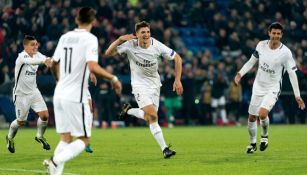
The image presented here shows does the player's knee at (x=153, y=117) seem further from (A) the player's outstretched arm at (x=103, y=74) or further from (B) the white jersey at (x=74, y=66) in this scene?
(A) the player's outstretched arm at (x=103, y=74)

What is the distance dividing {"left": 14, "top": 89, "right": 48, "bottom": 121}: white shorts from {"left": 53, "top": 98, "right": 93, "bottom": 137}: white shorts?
7.17 m

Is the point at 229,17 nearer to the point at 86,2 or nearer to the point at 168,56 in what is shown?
the point at 86,2

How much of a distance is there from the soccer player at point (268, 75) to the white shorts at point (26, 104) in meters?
4.43

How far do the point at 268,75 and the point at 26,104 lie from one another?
17.1 feet

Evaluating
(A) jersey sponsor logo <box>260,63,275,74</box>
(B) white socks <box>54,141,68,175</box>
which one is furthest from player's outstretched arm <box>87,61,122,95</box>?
(A) jersey sponsor logo <box>260,63,275,74</box>

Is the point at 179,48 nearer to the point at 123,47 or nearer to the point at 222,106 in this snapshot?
the point at 222,106

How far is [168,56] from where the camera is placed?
55.1 ft

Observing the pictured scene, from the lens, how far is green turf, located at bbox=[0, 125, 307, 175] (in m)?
13.7

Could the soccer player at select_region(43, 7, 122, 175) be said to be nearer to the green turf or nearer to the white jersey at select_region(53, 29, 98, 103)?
the white jersey at select_region(53, 29, 98, 103)

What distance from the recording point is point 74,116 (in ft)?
37.8

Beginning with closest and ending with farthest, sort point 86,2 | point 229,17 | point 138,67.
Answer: point 138,67, point 86,2, point 229,17

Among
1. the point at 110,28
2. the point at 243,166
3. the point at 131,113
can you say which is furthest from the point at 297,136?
the point at 110,28

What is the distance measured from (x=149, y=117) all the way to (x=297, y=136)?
317 inches

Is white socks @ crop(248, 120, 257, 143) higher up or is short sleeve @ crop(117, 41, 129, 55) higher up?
short sleeve @ crop(117, 41, 129, 55)
